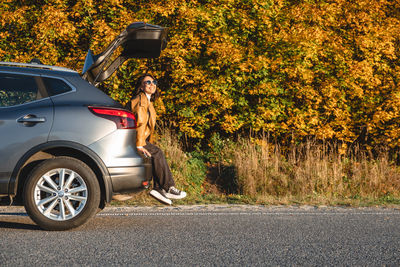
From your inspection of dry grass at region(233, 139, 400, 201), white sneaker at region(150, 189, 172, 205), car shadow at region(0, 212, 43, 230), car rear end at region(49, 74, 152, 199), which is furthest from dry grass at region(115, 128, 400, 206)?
car rear end at region(49, 74, 152, 199)

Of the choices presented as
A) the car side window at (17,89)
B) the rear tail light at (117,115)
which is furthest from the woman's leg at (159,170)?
the car side window at (17,89)

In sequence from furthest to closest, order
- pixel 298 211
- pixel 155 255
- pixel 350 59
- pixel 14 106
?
pixel 350 59 < pixel 298 211 < pixel 14 106 < pixel 155 255

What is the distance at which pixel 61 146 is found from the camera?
17.7ft

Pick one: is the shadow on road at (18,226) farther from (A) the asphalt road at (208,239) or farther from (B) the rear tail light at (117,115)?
(B) the rear tail light at (117,115)

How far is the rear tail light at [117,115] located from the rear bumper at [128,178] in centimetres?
46

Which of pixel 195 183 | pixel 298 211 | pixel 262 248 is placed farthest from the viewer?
pixel 195 183

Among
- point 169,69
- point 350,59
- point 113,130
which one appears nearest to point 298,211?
point 113,130

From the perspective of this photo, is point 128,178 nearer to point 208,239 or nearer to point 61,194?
point 61,194

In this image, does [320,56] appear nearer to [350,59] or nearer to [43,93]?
[350,59]

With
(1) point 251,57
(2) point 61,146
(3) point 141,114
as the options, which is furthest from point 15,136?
(1) point 251,57

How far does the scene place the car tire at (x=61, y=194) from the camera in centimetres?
538

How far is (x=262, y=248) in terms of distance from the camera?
4.76 m

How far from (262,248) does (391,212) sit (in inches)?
131

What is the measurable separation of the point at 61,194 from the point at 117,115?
40.1 inches
